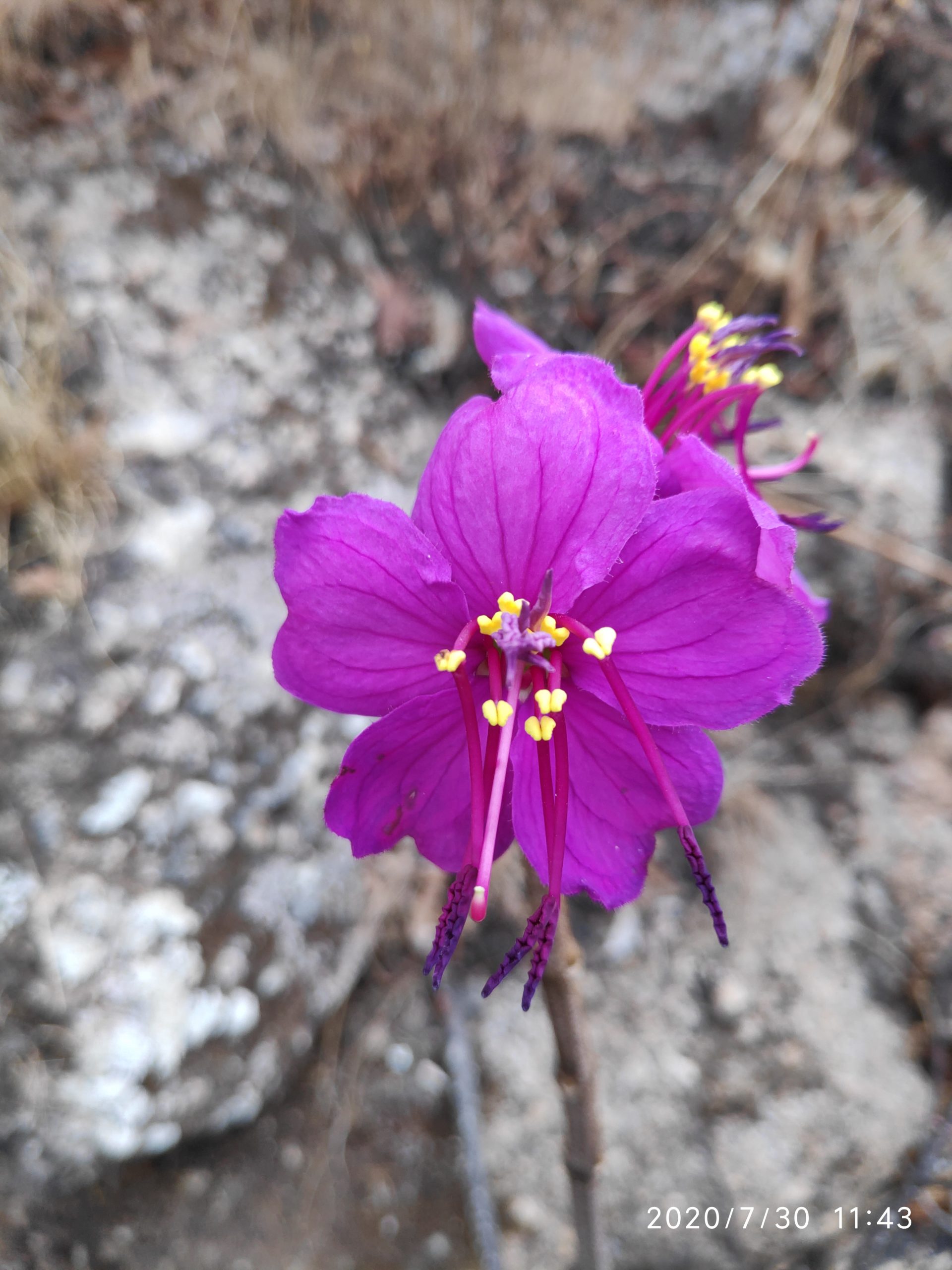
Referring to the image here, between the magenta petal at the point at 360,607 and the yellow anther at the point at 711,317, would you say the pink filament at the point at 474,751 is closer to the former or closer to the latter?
the magenta petal at the point at 360,607

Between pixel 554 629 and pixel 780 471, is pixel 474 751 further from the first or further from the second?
pixel 780 471

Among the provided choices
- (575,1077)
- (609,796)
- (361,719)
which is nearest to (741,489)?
(609,796)

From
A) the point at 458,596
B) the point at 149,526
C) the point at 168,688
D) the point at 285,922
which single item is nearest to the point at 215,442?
the point at 149,526

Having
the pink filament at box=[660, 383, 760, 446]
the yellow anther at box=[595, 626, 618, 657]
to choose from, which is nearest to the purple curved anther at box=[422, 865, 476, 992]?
the yellow anther at box=[595, 626, 618, 657]

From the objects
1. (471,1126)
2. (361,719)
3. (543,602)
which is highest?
(543,602)

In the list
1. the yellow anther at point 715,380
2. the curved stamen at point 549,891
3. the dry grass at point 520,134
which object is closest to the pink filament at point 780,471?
the yellow anther at point 715,380

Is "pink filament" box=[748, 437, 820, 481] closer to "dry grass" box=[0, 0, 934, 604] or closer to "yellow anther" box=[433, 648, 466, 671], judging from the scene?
"yellow anther" box=[433, 648, 466, 671]
